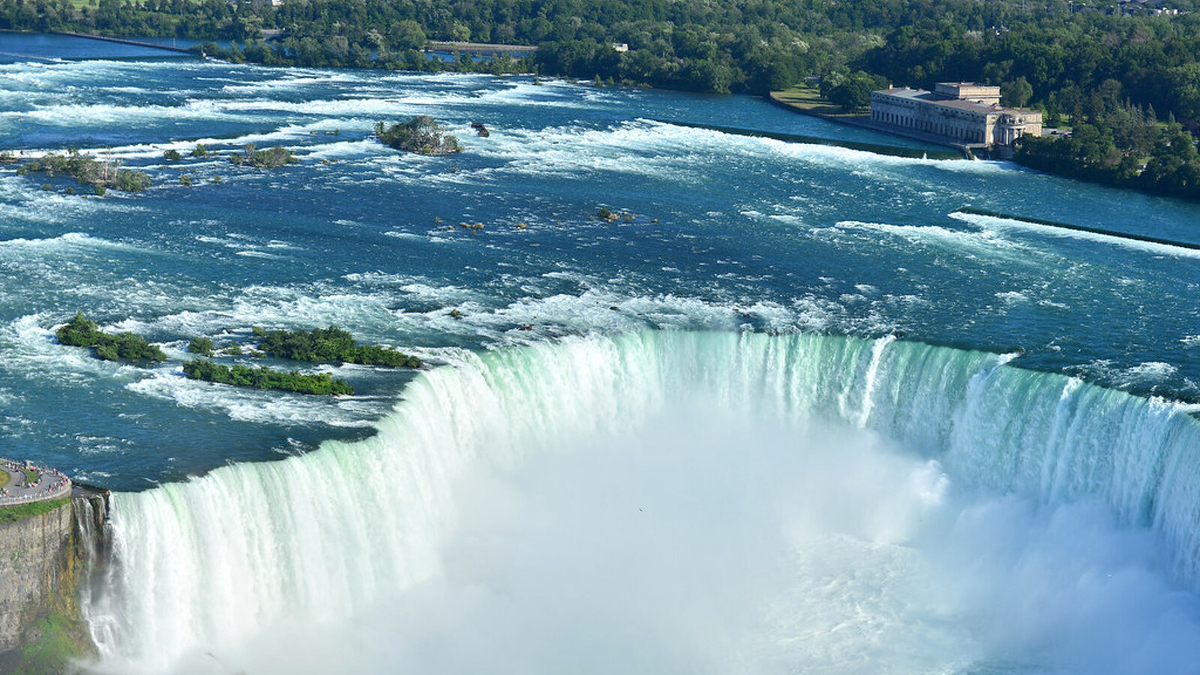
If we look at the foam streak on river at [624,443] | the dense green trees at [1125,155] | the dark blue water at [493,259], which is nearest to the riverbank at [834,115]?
the dark blue water at [493,259]

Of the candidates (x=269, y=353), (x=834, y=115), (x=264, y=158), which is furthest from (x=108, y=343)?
(x=834, y=115)

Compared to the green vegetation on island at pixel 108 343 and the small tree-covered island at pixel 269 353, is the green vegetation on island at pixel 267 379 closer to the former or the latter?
the small tree-covered island at pixel 269 353

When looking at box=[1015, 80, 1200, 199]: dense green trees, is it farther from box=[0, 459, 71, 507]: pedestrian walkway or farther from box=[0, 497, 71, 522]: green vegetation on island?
box=[0, 497, 71, 522]: green vegetation on island

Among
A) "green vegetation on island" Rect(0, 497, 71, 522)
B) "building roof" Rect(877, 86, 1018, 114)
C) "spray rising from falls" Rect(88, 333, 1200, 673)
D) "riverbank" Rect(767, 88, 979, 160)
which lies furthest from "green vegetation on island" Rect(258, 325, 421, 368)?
"building roof" Rect(877, 86, 1018, 114)

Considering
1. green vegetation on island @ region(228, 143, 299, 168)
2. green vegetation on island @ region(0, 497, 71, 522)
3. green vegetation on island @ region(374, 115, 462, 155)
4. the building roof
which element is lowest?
green vegetation on island @ region(0, 497, 71, 522)

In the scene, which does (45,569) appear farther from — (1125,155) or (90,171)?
(1125,155)
